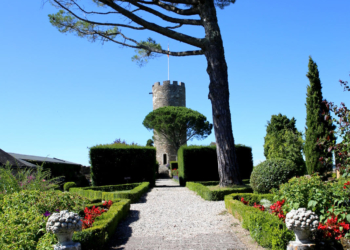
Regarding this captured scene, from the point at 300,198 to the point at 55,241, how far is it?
3.66 metres

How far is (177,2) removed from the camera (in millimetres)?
11969

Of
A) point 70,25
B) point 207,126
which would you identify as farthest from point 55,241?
point 207,126

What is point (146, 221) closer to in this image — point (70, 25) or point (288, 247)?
point (288, 247)

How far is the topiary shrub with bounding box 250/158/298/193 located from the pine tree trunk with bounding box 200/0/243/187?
133 centimetres

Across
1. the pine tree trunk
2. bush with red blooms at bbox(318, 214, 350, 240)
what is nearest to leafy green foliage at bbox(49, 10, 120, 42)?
the pine tree trunk

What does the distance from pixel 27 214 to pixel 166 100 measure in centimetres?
2812

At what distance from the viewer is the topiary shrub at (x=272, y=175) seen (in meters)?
9.13

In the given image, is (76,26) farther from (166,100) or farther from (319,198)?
(166,100)

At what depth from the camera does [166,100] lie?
32.3 meters

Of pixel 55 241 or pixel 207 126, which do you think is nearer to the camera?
pixel 55 241

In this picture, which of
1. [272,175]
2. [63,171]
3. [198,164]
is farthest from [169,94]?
[272,175]

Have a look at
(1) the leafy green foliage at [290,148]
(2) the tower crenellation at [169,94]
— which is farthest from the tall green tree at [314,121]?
(2) the tower crenellation at [169,94]

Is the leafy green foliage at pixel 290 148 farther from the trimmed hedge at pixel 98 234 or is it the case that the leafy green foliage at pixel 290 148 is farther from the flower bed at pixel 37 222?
the trimmed hedge at pixel 98 234

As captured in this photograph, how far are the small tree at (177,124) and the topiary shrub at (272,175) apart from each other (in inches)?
837
